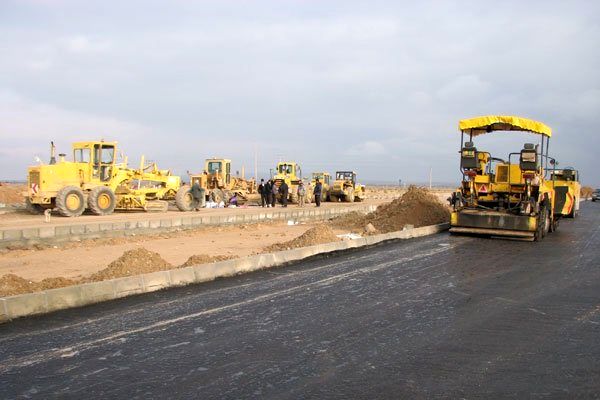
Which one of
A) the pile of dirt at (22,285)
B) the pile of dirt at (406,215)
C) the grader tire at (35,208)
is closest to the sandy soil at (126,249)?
the pile of dirt at (22,285)

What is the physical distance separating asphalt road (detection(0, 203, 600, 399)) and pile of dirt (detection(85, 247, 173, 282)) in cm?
117

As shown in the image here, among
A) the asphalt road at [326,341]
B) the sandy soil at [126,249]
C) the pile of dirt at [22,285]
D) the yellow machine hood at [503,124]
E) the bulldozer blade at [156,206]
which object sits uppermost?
the yellow machine hood at [503,124]

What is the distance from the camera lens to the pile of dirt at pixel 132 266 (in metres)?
8.98

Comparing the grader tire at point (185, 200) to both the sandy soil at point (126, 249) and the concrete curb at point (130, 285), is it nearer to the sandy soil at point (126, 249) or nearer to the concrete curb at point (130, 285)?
the sandy soil at point (126, 249)

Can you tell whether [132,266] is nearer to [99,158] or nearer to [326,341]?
[326,341]

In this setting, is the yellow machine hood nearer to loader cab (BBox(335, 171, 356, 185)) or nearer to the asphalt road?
the asphalt road

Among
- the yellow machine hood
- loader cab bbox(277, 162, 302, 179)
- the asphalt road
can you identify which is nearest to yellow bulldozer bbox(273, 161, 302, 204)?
loader cab bbox(277, 162, 302, 179)

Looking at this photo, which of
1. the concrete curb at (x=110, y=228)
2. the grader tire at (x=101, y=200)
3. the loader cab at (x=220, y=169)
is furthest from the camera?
the loader cab at (x=220, y=169)

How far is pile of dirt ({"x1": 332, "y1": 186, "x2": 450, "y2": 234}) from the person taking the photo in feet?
62.7

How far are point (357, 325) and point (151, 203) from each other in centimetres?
2159

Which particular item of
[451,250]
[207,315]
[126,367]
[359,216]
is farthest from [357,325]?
[359,216]

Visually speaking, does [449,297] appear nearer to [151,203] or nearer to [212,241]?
[212,241]

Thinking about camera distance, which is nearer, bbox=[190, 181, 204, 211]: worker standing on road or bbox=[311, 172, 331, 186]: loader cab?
bbox=[190, 181, 204, 211]: worker standing on road

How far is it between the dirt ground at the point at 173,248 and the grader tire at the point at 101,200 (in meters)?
4.95
